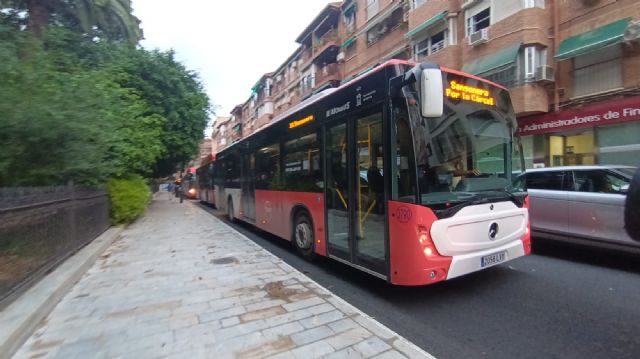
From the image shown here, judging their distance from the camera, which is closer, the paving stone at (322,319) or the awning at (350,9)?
the paving stone at (322,319)

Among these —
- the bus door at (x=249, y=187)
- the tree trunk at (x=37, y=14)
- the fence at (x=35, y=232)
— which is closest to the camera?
the fence at (x=35, y=232)

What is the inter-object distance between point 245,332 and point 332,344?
93cm

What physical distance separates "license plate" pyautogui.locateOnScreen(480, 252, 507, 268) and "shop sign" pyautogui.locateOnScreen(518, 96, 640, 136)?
25.5ft

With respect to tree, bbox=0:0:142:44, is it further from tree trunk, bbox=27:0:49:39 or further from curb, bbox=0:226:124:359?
curb, bbox=0:226:124:359

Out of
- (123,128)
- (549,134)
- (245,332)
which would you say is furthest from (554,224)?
(123,128)

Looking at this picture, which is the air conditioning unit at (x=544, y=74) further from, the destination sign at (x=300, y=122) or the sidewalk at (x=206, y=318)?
the sidewalk at (x=206, y=318)

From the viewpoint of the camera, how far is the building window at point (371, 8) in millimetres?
23188

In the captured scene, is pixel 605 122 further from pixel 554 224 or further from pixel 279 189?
pixel 279 189

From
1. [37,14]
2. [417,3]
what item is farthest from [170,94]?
[417,3]

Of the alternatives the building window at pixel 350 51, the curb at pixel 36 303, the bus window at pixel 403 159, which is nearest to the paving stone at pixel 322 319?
the bus window at pixel 403 159

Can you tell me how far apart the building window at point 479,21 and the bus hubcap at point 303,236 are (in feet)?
47.7

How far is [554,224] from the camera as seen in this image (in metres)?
6.88

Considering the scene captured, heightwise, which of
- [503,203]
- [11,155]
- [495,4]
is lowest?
[503,203]

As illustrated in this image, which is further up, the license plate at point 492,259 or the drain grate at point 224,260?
the license plate at point 492,259
